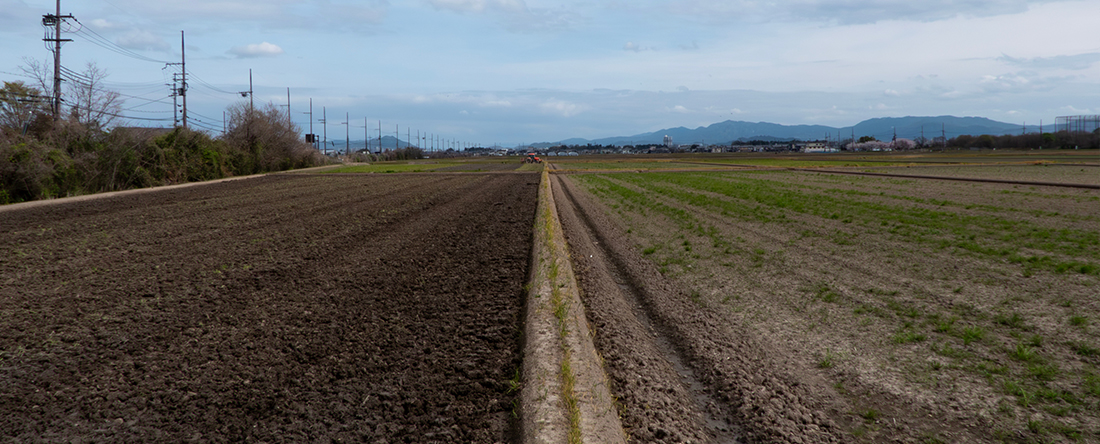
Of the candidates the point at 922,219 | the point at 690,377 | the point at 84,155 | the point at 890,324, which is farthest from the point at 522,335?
the point at 84,155

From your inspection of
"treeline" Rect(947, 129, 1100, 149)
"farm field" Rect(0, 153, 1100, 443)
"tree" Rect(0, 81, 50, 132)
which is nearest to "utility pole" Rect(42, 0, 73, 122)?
"tree" Rect(0, 81, 50, 132)

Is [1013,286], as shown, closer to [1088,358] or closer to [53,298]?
[1088,358]

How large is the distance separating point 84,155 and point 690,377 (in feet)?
93.9

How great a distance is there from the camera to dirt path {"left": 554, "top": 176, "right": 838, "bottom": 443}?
3881 millimetres

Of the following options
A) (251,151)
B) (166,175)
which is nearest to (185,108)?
(251,151)

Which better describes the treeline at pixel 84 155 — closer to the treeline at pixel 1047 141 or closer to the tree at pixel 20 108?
the tree at pixel 20 108

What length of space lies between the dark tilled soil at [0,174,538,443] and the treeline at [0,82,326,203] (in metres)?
11.8

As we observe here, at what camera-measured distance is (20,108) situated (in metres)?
24.6

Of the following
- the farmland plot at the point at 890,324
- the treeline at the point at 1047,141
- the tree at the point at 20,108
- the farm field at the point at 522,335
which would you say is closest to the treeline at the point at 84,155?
the tree at the point at 20,108

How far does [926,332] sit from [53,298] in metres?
9.63

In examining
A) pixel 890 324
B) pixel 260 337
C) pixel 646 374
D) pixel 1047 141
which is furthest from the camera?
pixel 1047 141

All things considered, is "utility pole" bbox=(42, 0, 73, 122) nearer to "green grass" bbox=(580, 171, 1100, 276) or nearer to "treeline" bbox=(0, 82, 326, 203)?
"treeline" bbox=(0, 82, 326, 203)

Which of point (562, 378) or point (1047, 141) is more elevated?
point (1047, 141)

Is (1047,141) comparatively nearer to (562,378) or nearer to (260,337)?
(562,378)
